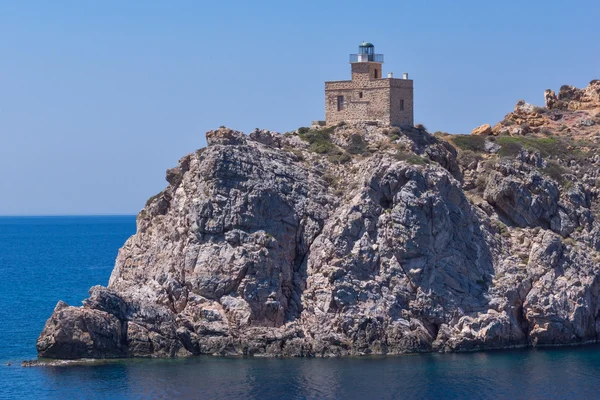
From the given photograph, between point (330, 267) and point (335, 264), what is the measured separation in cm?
31

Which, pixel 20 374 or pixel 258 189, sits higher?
pixel 258 189

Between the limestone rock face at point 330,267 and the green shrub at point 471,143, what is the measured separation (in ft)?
24.3

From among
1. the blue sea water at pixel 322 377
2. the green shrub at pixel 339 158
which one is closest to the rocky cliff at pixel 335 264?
the green shrub at pixel 339 158

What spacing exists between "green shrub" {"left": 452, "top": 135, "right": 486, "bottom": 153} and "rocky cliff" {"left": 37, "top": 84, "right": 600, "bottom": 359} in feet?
21.1

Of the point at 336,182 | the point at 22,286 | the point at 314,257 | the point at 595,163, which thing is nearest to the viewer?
the point at 314,257

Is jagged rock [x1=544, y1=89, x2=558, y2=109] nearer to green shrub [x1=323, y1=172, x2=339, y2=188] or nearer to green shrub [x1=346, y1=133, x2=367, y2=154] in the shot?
green shrub [x1=346, y1=133, x2=367, y2=154]

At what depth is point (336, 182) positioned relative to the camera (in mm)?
64375

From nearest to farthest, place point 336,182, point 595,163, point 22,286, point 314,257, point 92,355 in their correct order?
point 92,355 < point 314,257 < point 336,182 < point 595,163 < point 22,286

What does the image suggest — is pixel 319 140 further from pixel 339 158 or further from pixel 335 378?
pixel 335 378

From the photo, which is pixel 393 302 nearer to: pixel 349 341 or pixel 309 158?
pixel 349 341

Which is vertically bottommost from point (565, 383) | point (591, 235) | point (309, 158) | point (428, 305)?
point (565, 383)

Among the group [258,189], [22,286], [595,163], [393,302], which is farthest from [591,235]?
[22,286]

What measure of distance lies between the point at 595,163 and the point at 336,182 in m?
20.2

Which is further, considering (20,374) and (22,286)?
(22,286)
